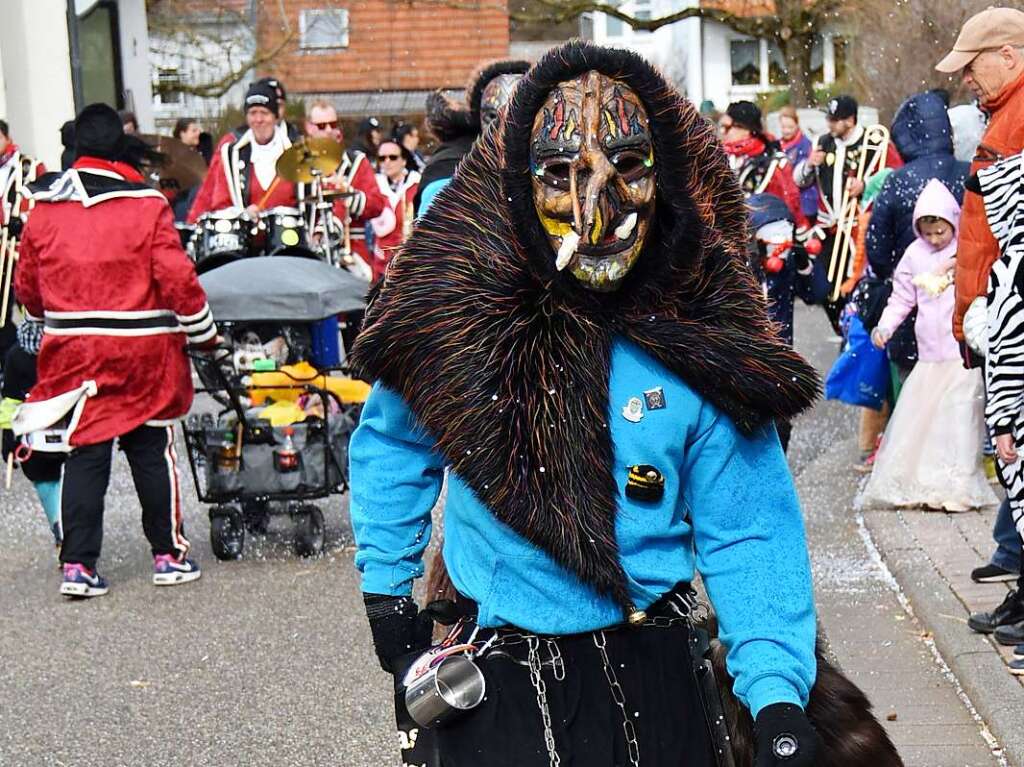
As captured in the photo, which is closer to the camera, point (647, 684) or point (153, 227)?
point (647, 684)

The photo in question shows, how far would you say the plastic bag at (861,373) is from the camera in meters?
9.86

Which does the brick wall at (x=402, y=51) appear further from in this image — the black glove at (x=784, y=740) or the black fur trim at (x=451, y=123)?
the black glove at (x=784, y=740)

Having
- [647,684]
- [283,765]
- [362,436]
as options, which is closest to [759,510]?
[647,684]

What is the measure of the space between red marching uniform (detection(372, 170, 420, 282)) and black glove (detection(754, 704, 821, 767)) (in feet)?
38.2

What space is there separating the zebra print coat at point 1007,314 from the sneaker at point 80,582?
4142mm

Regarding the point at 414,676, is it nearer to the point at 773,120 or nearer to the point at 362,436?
the point at 362,436

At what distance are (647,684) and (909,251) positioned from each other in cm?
631

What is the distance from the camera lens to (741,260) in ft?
10.2

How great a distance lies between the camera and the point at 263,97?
1177 centimetres

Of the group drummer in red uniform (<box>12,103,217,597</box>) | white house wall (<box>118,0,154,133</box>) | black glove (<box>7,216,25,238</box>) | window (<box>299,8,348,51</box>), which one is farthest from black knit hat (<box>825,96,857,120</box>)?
window (<box>299,8,348,51</box>)

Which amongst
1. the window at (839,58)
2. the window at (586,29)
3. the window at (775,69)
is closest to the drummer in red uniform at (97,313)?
the window at (586,29)

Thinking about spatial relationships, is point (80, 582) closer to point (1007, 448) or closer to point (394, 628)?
point (1007, 448)

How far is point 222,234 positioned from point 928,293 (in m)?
4.49

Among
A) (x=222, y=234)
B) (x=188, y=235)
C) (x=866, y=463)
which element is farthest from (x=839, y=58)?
(x=222, y=234)
